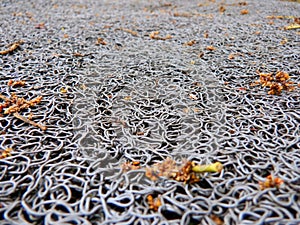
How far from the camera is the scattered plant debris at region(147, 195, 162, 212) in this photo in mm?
730

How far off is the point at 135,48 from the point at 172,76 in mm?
515

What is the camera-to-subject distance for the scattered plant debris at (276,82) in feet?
4.18

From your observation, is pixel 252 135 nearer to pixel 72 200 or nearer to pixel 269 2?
pixel 72 200

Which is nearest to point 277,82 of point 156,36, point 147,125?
point 147,125

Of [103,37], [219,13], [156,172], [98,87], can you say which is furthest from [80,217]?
[219,13]

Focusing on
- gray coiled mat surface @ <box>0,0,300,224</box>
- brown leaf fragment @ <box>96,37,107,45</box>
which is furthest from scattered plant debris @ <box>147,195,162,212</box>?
brown leaf fragment @ <box>96,37,107,45</box>

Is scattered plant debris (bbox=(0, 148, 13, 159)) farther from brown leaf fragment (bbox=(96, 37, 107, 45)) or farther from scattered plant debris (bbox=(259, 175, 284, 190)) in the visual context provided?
brown leaf fragment (bbox=(96, 37, 107, 45))

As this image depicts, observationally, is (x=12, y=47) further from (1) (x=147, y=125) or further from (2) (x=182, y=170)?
(2) (x=182, y=170)

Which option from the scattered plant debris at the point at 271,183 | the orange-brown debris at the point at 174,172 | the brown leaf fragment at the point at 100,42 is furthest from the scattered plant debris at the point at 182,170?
the brown leaf fragment at the point at 100,42

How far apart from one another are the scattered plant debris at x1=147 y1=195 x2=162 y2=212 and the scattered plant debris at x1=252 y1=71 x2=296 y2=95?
81cm

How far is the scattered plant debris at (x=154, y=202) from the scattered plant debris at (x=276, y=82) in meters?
0.81

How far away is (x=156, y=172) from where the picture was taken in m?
0.83

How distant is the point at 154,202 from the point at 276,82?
95cm

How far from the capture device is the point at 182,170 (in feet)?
2.69
